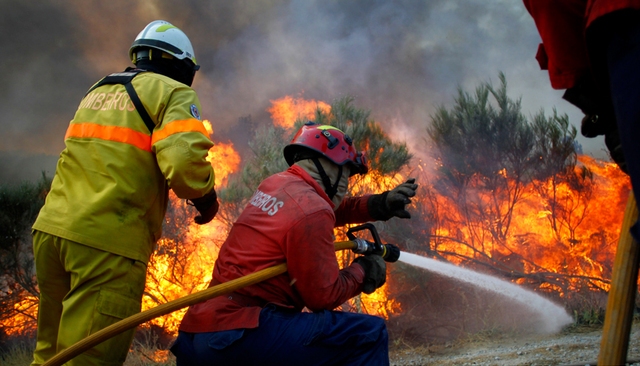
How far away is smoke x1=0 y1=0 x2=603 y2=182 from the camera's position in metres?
11.8

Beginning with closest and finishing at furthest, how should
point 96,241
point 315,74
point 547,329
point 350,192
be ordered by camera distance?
point 96,241, point 547,329, point 350,192, point 315,74

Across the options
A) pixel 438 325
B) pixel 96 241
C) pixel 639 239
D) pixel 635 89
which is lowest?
pixel 438 325

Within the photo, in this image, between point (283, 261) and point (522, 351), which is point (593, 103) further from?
point (522, 351)

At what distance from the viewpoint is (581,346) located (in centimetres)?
467

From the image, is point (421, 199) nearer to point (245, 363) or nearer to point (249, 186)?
point (249, 186)

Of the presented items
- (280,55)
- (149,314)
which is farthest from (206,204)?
(280,55)

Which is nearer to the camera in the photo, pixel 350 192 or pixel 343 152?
pixel 343 152

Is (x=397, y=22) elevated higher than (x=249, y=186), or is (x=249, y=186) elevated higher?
(x=397, y=22)

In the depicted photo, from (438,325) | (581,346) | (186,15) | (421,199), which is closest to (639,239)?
(581,346)

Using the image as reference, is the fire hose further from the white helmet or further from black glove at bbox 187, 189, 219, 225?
the white helmet

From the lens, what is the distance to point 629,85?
1145 mm

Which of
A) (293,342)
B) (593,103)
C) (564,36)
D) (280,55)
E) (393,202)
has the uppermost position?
(280,55)

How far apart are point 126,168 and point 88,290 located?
0.62 m

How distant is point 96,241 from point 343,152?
141 cm
